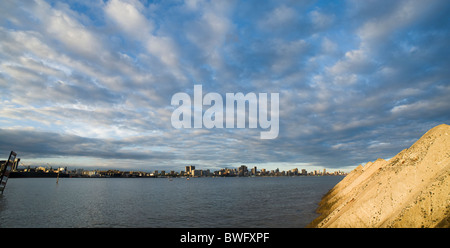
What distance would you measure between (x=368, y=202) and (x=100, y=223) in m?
31.9

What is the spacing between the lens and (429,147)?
15.8m
